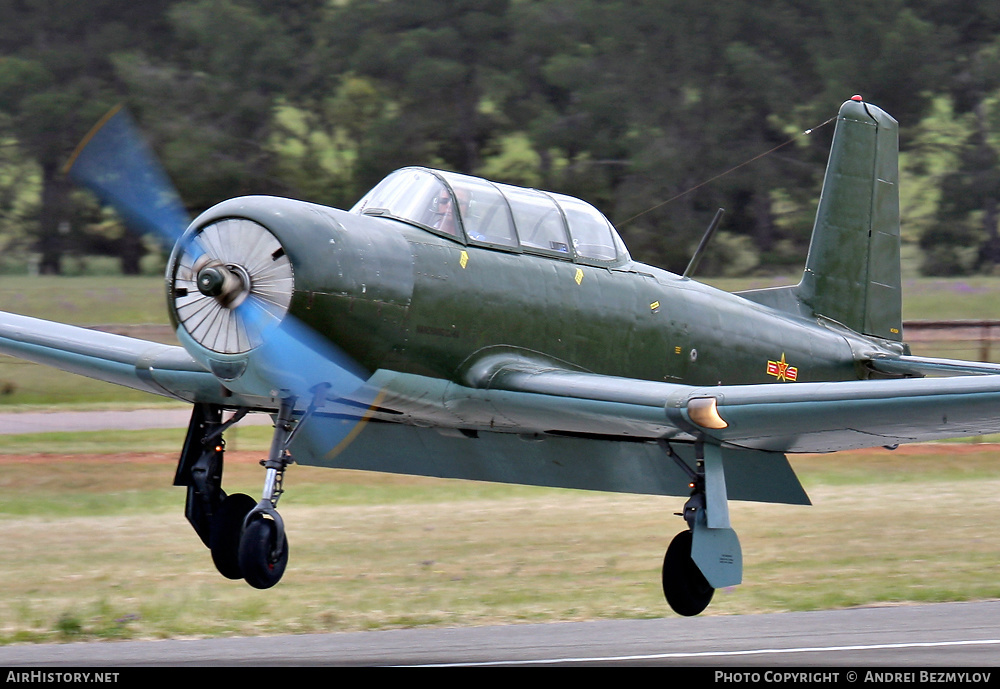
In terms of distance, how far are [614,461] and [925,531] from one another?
5.67 m

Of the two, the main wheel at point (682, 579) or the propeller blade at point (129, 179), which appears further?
the main wheel at point (682, 579)

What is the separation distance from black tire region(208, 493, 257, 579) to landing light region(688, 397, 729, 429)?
351cm

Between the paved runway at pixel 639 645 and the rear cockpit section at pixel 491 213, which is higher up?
the rear cockpit section at pixel 491 213

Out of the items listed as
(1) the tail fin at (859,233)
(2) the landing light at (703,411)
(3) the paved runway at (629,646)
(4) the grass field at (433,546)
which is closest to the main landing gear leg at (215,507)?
(4) the grass field at (433,546)

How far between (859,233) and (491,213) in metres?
5.04

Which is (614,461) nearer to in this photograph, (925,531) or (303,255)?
(303,255)

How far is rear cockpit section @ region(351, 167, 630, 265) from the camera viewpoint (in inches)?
332

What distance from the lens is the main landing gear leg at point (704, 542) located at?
27.0ft

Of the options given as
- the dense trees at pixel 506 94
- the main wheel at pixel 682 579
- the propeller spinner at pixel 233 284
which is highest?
the propeller spinner at pixel 233 284

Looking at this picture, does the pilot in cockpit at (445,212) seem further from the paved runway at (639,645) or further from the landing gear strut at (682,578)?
the paved runway at (639,645)

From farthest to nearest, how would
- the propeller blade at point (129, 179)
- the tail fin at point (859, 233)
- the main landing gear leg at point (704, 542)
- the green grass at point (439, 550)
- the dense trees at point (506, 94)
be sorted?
the dense trees at point (506, 94) → the tail fin at point (859, 233) → the green grass at point (439, 550) → the main landing gear leg at point (704, 542) → the propeller blade at point (129, 179)

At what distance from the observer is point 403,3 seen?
4019cm

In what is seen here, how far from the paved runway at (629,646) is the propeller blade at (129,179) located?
2.80m

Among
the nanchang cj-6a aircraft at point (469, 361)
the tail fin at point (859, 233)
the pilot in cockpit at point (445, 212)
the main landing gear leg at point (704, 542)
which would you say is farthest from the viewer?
the tail fin at point (859, 233)
